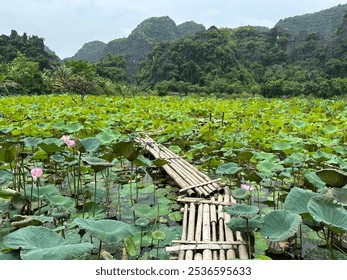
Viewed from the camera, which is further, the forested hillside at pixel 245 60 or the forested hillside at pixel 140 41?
the forested hillside at pixel 140 41

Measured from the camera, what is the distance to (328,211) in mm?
1310

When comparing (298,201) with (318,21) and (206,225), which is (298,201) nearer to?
(206,225)

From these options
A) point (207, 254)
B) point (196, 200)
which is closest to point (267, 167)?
point (196, 200)

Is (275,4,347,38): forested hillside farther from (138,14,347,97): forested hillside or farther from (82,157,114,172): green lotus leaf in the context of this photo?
(82,157,114,172): green lotus leaf

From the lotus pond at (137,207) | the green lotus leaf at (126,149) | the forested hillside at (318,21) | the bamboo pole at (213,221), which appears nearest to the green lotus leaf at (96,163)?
the lotus pond at (137,207)

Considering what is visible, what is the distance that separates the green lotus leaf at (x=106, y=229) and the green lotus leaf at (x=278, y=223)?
1.80 ft

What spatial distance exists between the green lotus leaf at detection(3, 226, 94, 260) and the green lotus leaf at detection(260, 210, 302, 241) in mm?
691

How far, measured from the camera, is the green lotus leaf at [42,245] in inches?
42.4

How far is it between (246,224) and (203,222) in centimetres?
45

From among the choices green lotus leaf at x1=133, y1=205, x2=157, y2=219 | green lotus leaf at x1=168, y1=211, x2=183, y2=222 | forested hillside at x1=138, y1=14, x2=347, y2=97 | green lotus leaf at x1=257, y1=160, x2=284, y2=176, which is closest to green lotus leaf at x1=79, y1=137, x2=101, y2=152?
green lotus leaf at x1=133, y1=205, x2=157, y2=219

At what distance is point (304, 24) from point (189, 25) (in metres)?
29.9

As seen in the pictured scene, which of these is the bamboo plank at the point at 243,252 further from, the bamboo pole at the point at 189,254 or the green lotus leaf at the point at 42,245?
the green lotus leaf at the point at 42,245

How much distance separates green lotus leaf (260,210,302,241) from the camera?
1.30 m

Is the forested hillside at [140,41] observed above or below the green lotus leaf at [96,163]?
above
